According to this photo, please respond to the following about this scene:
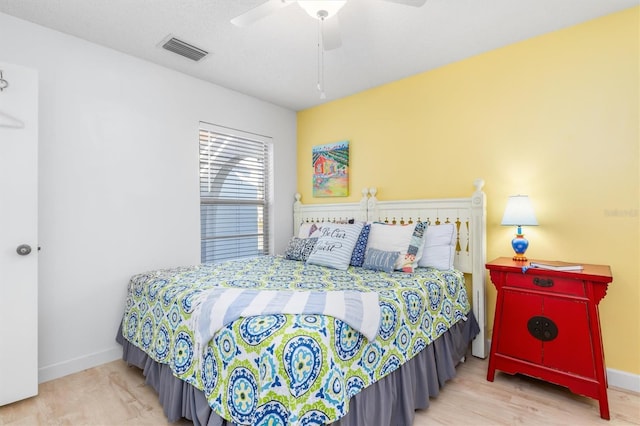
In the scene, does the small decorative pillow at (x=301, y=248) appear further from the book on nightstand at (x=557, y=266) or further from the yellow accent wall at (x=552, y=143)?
the book on nightstand at (x=557, y=266)

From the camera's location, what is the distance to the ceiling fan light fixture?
5.55ft

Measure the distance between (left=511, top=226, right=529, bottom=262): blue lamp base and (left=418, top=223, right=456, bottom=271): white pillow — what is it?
419mm

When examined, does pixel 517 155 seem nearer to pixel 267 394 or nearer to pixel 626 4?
pixel 626 4

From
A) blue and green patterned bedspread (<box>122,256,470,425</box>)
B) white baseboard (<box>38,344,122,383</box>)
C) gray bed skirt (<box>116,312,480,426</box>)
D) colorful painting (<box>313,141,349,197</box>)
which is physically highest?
colorful painting (<box>313,141,349,197</box>)

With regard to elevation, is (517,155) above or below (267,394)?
above

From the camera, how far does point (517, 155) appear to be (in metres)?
2.52

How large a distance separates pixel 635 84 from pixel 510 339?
1815 millimetres

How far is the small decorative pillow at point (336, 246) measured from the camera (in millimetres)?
2629

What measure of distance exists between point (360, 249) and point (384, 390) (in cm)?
122

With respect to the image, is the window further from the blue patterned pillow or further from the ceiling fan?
the ceiling fan

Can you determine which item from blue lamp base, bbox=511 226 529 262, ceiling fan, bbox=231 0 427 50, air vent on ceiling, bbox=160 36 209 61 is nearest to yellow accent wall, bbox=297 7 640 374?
blue lamp base, bbox=511 226 529 262

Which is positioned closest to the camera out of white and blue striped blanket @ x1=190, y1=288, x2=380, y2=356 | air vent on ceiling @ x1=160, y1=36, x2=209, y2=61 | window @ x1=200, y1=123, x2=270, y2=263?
white and blue striped blanket @ x1=190, y1=288, x2=380, y2=356

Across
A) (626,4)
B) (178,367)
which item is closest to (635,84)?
(626,4)

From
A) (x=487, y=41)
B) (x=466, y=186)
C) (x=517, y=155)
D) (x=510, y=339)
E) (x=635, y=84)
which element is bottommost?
(x=510, y=339)
